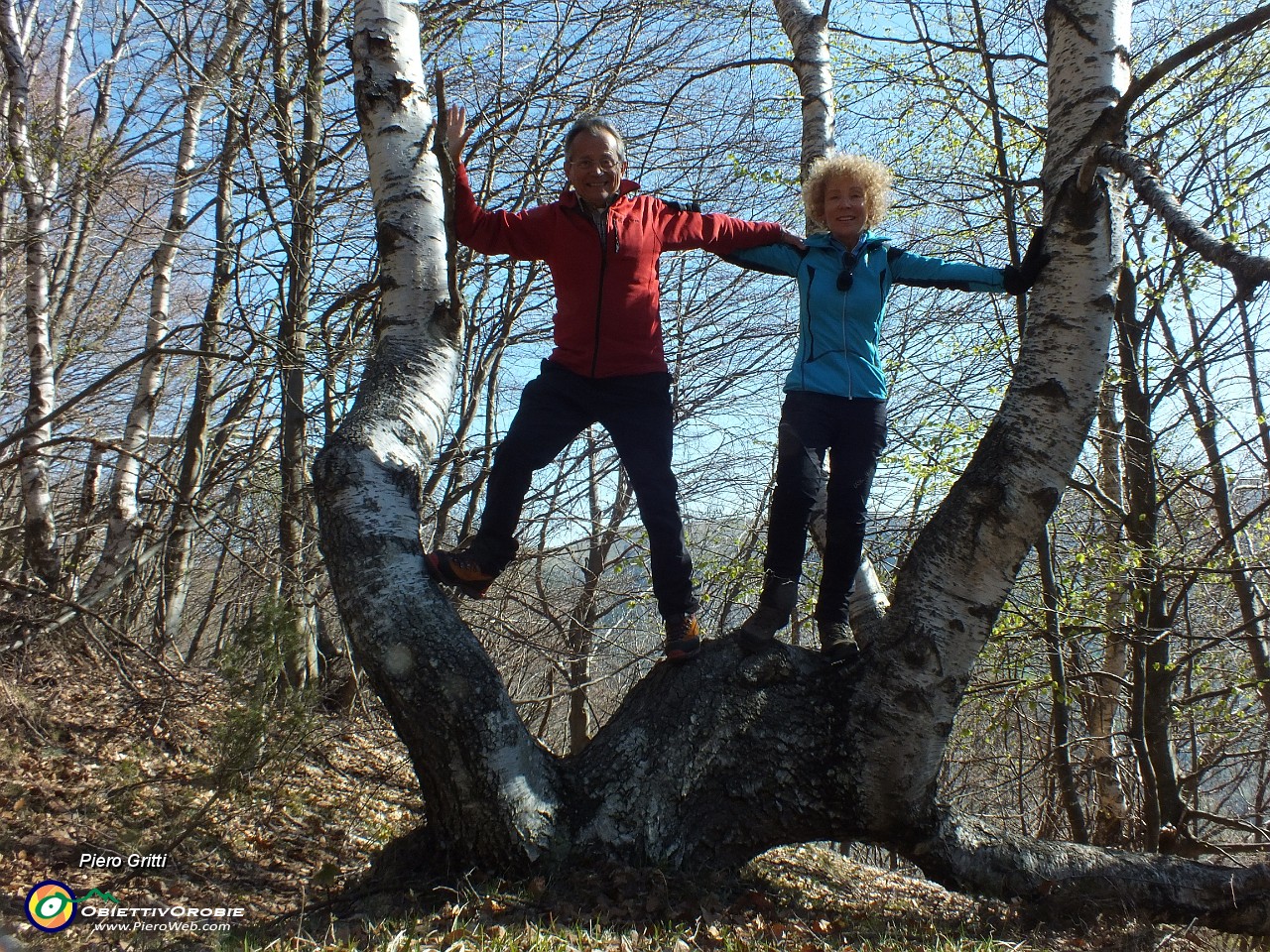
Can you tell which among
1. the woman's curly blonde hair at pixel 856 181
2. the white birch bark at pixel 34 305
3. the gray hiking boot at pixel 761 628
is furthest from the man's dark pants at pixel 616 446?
the white birch bark at pixel 34 305

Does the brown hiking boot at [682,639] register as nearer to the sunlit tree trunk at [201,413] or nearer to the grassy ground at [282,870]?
the grassy ground at [282,870]

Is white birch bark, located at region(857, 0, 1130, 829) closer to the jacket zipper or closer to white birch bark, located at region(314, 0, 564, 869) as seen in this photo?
white birch bark, located at region(314, 0, 564, 869)

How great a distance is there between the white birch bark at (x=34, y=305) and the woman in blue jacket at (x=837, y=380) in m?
4.56

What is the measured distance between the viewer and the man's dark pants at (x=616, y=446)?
9.52ft

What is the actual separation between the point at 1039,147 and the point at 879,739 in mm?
5079

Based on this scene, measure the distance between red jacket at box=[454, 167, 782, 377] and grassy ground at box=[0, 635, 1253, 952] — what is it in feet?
5.66

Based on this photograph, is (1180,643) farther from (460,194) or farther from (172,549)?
(172,549)

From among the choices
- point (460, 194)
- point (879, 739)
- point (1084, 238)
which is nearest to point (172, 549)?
point (460, 194)

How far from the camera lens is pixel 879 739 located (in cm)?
267

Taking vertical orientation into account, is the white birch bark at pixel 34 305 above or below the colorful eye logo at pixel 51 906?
above

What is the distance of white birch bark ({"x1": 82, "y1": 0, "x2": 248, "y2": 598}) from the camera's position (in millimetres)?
5527

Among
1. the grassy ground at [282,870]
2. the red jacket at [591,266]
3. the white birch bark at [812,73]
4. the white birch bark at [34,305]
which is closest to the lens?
the grassy ground at [282,870]

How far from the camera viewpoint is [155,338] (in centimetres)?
637

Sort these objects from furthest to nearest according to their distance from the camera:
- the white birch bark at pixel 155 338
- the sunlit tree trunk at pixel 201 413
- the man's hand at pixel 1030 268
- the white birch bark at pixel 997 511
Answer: the sunlit tree trunk at pixel 201 413
the white birch bark at pixel 155 338
the man's hand at pixel 1030 268
the white birch bark at pixel 997 511
